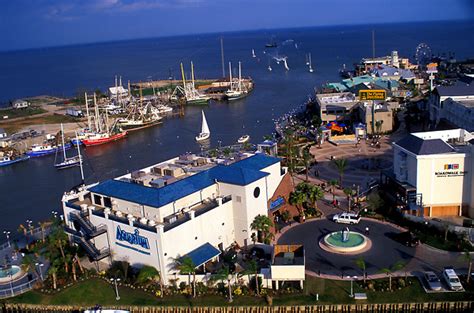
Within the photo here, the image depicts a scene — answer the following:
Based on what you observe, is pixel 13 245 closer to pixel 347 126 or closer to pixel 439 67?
pixel 347 126

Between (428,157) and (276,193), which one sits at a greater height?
(428,157)

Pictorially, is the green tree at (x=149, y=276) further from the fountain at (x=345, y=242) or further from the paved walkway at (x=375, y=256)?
the fountain at (x=345, y=242)

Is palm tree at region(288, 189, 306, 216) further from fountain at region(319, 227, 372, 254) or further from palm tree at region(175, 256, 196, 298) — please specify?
palm tree at region(175, 256, 196, 298)

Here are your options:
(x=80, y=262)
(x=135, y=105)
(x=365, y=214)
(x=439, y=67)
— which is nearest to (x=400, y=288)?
(x=365, y=214)

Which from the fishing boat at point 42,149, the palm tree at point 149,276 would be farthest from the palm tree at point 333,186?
the fishing boat at point 42,149

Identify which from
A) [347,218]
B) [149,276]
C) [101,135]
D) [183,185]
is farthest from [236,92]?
[149,276]

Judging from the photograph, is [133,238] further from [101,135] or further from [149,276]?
[101,135]

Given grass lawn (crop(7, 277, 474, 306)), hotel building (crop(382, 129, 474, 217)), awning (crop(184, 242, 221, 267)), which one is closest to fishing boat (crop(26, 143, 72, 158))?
grass lawn (crop(7, 277, 474, 306))
